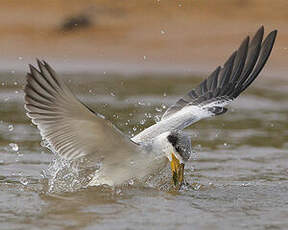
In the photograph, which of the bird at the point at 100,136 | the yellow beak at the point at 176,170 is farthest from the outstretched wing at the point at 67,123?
the yellow beak at the point at 176,170

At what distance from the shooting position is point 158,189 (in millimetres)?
8398

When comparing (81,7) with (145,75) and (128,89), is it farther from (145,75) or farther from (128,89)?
(128,89)

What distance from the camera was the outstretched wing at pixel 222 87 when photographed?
883cm

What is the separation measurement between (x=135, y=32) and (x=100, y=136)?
11886mm

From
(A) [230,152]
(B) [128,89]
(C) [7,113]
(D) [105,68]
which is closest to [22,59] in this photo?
(D) [105,68]

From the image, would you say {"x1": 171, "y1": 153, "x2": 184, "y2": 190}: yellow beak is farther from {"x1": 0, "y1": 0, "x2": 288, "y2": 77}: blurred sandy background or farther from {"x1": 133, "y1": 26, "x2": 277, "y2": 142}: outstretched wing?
{"x1": 0, "y1": 0, "x2": 288, "y2": 77}: blurred sandy background

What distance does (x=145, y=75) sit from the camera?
1675 cm

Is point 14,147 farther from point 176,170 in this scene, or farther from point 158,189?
point 176,170

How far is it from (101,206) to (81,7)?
12321 millimetres

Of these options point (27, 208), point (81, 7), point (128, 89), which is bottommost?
point (27, 208)

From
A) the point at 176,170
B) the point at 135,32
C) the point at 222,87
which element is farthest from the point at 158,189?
the point at 135,32

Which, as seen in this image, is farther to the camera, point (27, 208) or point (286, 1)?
point (286, 1)

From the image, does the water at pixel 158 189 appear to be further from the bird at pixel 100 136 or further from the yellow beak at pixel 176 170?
the bird at pixel 100 136

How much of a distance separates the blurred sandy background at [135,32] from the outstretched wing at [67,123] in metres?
9.42
